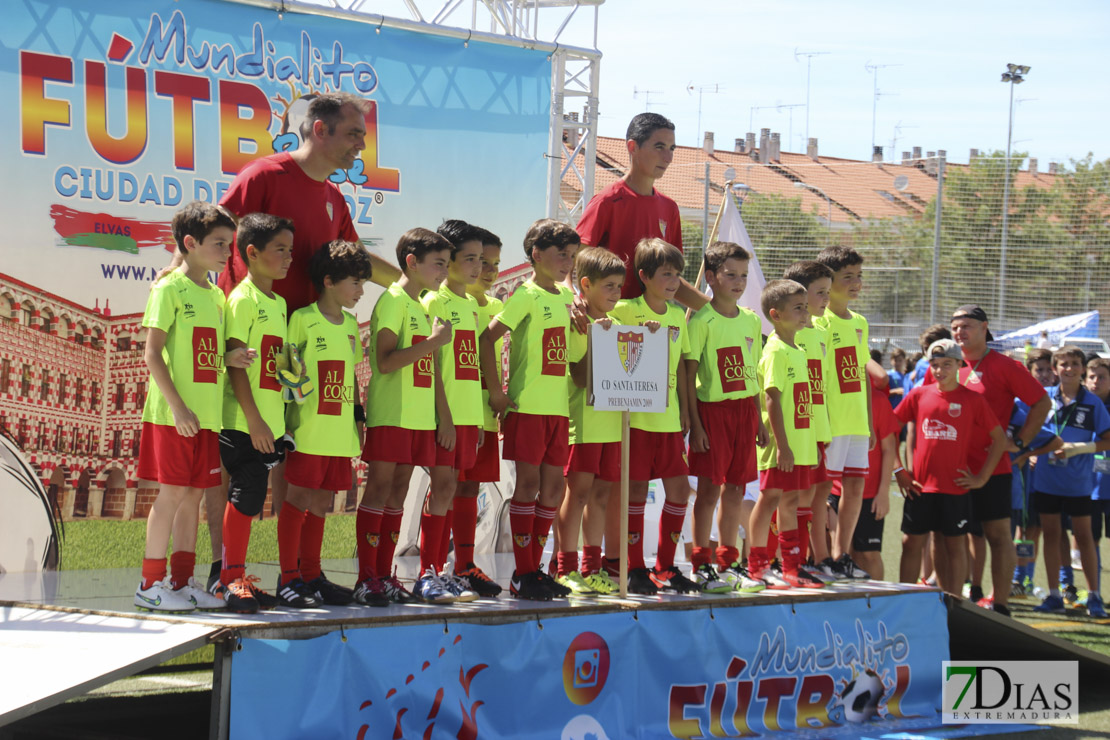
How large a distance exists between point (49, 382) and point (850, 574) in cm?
464

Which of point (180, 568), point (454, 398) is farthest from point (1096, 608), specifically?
point (180, 568)

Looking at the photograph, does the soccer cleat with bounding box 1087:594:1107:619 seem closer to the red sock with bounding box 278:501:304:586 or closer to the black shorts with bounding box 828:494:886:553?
the black shorts with bounding box 828:494:886:553

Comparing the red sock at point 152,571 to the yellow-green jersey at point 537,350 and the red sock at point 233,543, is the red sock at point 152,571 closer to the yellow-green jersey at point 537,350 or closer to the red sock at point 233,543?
the red sock at point 233,543

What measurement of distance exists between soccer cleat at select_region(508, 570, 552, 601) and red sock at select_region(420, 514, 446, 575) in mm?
381

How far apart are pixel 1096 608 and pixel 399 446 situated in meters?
5.74

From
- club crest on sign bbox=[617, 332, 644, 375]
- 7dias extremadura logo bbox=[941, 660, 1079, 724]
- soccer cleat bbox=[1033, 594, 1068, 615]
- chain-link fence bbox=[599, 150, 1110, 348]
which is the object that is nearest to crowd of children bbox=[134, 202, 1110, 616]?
club crest on sign bbox=[617, 332, 644, 375]

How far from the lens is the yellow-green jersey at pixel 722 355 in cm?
568

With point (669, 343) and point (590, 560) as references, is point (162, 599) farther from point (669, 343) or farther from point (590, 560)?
point (669, 343)

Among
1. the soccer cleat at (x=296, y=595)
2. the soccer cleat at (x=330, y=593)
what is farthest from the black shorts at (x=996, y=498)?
the soccer cleat at (x=296, y=595)

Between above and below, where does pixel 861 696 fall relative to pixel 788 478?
below

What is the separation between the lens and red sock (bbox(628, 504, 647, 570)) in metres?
5.54

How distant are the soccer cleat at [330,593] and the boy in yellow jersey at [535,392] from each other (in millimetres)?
Result: 798

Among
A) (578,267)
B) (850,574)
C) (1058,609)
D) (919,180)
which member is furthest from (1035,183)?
(578,267)

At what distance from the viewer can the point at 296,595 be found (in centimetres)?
457
